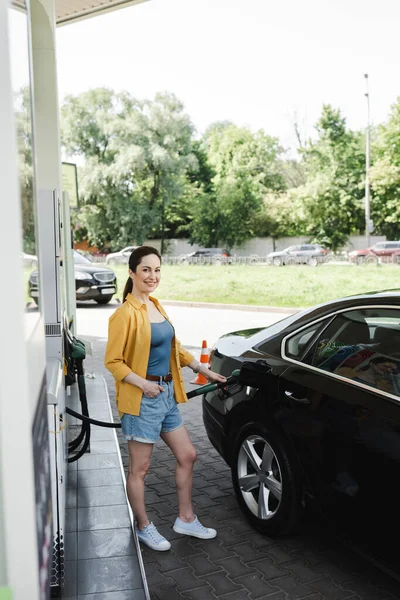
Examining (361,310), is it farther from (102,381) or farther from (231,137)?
(231,137)

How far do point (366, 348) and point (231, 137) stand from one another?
60838mm

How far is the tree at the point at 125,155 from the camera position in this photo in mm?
50656

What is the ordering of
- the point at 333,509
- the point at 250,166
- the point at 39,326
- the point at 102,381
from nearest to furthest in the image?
1. the point at 39,326
2. the point at 333,509
3. the point at 102,381
4. the point at 250,166

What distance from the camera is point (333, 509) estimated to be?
10.7 feet

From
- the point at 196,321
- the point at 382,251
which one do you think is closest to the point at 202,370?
the point at 196,321

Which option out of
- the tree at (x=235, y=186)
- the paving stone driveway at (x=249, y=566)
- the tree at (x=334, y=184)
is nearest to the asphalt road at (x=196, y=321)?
the paving stone driveway at (x=249, y=566)

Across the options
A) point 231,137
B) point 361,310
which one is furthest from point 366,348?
point 231,137

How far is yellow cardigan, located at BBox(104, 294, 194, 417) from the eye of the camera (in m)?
3.46

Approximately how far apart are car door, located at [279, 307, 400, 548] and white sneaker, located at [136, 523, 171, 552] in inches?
38.4

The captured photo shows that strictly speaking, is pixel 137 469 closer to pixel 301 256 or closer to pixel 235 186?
pixel 301 256

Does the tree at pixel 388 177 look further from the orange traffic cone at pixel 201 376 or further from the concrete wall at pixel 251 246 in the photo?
the orange traffic cone at pixel 201 376

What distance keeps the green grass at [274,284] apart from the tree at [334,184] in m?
16.3

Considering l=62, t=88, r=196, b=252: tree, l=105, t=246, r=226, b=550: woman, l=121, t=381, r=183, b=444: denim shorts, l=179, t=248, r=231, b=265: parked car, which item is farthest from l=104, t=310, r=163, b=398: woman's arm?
l=62, t=88, r=196, b=252: tree

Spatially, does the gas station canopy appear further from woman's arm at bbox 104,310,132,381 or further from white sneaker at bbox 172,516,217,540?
white sneaker at bbox 172,516,217,540
